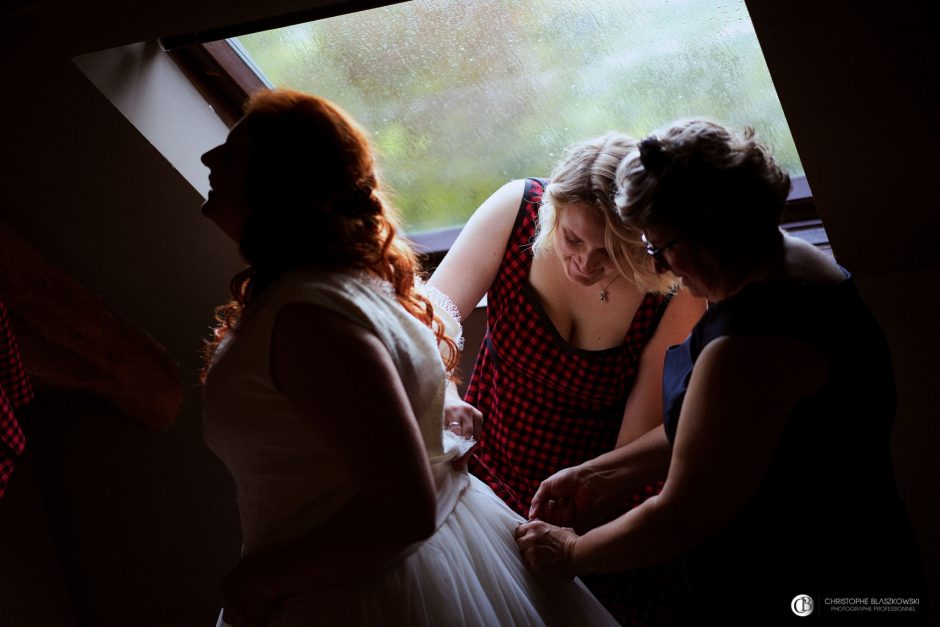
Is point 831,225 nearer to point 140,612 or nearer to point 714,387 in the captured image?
point 714,387

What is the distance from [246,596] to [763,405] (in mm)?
763

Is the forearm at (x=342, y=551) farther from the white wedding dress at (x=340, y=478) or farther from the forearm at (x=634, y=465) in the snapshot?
the forearm at (x=634, y=465)

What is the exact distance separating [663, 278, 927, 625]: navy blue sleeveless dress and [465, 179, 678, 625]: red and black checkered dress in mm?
484

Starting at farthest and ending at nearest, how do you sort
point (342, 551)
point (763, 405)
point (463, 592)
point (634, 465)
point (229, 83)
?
1. point (229, 83)
2. point (634, 465)
3. point (463, 592)
4. point (342, 551)
5. point (763, 405)

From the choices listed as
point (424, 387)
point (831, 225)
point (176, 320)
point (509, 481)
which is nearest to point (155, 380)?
point (176, 320)

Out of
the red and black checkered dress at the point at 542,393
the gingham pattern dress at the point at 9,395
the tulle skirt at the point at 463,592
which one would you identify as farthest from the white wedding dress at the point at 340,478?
the gingham pattern dress at the point at 9,395

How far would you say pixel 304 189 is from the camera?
4.13ft

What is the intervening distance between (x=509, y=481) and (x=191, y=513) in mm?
1321

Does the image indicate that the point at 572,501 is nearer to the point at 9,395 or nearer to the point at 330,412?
the point at 330,412

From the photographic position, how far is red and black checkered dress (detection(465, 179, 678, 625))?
1792 millimetres

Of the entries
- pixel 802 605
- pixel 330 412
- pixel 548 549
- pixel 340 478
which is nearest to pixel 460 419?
pixel 548 549

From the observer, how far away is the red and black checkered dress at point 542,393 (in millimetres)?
1792

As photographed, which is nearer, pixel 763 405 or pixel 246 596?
pixel 763 405

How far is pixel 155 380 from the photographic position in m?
2.58
